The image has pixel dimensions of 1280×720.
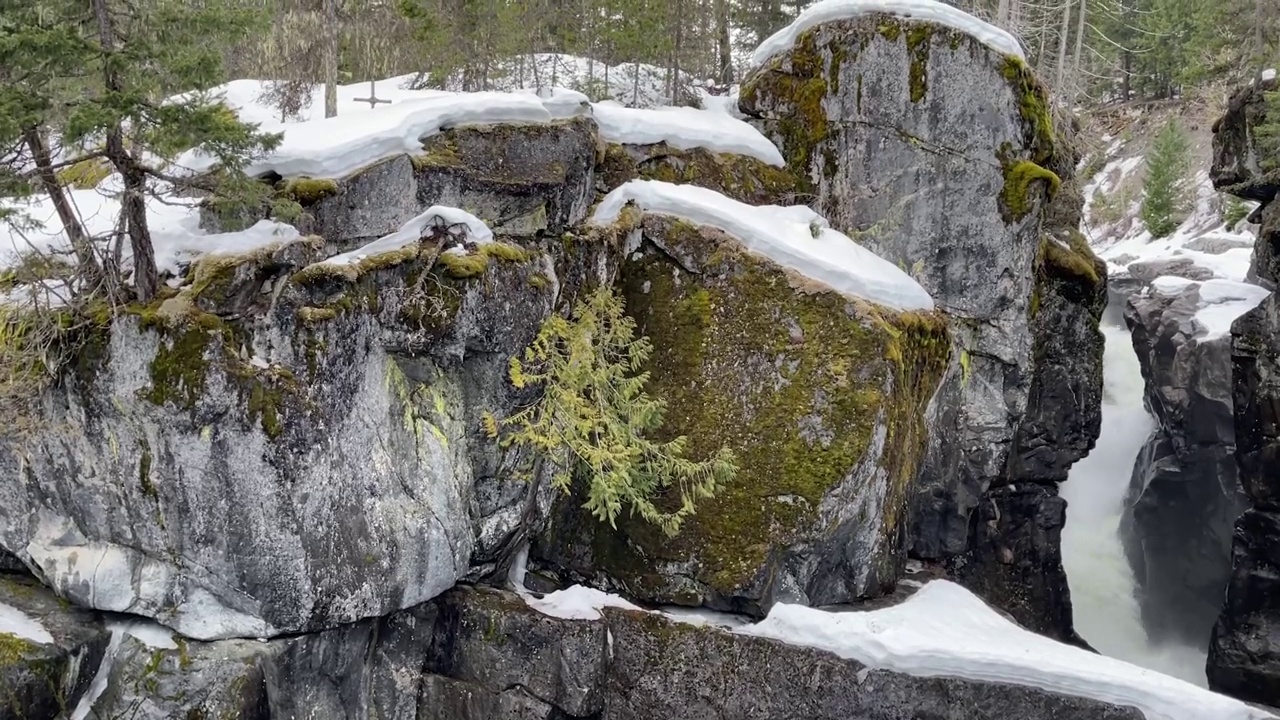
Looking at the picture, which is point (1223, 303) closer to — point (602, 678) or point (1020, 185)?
point (1020, 185)

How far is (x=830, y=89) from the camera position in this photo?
13500 mm

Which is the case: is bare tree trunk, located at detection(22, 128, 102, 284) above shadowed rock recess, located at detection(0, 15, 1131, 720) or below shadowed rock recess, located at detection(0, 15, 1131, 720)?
above

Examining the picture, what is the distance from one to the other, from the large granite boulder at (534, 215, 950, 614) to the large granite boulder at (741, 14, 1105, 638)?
2.60 m

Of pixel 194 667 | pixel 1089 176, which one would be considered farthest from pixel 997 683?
pixel 1089 176

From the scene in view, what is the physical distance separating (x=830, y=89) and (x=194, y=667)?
11258 millimetres

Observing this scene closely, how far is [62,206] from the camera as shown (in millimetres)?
8125

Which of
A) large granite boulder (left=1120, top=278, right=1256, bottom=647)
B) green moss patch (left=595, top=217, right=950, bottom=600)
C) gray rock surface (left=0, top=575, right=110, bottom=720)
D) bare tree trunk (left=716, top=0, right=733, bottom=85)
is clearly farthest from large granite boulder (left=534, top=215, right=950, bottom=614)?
large granite boulder (left=1120, top=278, right=1256, bottom=647)

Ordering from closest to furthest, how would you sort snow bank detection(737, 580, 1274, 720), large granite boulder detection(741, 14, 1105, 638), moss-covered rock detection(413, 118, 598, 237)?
snow bank detection(737, 580, 1274, 720) → moss-covered rock detection(413, 118, 598, 237) → large granite boulder detection(741, 14, 1105, 638)

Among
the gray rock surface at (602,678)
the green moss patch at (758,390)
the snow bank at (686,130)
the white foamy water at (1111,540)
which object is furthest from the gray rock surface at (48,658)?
the white foamy water at (1111,540)

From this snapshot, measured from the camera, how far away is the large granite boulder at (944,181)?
43.1ft

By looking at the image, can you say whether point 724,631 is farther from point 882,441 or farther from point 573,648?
point 882,441

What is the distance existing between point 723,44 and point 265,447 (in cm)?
1383

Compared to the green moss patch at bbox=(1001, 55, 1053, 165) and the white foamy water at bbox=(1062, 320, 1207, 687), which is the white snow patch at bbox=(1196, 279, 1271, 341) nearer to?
the white foamy water at bbox=(1062, 320, 1207, 687)

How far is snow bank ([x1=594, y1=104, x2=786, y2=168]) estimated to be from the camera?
1249cm
